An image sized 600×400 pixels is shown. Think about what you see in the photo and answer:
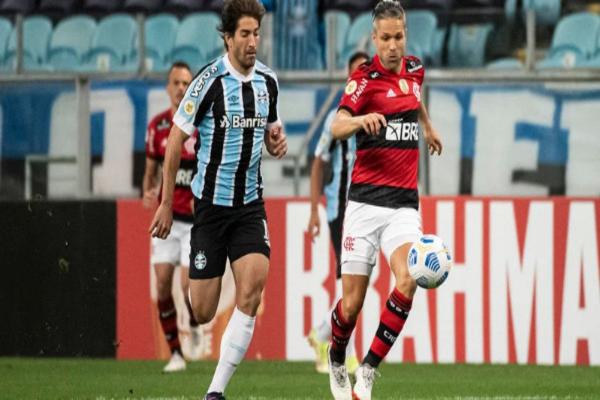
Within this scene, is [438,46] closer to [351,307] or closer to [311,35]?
[311,35]

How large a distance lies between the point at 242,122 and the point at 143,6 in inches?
359

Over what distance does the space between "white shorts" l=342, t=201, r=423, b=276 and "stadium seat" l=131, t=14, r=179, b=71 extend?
24.5ft

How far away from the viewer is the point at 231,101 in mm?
8602

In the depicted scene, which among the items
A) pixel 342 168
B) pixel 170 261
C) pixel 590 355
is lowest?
pixel 590 355

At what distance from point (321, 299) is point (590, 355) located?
2.34 meters

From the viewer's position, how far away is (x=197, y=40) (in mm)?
16125

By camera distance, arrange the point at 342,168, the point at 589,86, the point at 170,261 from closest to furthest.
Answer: the point at 342,168, the point at 170,261, the point at 589,86

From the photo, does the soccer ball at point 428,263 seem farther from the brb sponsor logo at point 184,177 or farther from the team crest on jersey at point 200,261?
the brb sponsor logo at point 184,177

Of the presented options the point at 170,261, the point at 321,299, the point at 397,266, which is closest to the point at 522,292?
the point at 321,299

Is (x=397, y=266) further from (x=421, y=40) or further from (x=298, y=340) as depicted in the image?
(x=421, y=40)

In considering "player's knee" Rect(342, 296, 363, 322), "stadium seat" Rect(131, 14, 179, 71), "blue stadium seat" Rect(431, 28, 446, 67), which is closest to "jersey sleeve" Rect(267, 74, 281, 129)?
"player's knee" Rect(342, 296, 363, 322)

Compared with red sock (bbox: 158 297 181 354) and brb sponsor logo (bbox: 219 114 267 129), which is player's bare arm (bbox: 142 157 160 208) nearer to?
red sock (bbox: 158 297 181 354)

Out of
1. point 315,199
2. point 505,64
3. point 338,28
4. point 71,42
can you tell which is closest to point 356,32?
point 338,28

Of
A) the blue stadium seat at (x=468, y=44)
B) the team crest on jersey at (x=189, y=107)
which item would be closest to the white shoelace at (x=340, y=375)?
the team crest on jersey at (x=189, y=107)
